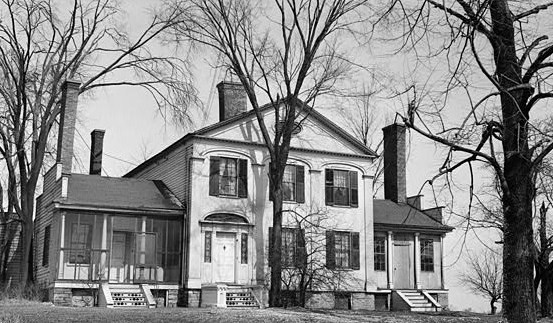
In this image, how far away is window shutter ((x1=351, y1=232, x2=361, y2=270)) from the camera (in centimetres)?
3159

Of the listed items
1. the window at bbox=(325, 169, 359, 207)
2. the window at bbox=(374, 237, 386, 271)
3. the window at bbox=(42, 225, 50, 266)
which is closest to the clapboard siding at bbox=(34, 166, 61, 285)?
the window at bbox=(42, 225, 50, 266)

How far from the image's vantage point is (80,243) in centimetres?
2834

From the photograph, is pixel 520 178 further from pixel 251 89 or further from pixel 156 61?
pixel 156 61

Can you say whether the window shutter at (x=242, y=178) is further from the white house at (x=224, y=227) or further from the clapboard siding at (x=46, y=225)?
the clapboard siding at (x=46, y=225)

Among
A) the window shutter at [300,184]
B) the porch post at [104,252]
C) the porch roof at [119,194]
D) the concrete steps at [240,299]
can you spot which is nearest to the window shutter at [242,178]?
the window shutter at [300,184]

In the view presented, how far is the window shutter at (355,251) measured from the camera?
31587 millimetres

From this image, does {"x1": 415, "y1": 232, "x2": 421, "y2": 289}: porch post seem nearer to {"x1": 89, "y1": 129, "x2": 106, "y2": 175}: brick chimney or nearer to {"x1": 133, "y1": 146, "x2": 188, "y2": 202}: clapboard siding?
{"x1": 133, "y1": 146, "x2": 188, "y2": 202}: clapboard siding

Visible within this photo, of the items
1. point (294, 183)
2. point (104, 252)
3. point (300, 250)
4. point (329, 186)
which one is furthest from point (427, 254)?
point (104, 252)

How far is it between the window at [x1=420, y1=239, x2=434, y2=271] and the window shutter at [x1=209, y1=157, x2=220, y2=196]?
10335 mm

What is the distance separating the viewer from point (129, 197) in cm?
2969

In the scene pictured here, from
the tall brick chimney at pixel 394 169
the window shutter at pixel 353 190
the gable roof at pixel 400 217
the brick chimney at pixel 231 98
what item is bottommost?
the gable roof at pixel 400 217

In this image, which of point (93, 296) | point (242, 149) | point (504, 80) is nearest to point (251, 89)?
point (242, 149)

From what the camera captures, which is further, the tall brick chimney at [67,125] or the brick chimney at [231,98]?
the brick chimney at [231,98]

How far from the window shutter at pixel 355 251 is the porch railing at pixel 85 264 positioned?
9.99 metres
